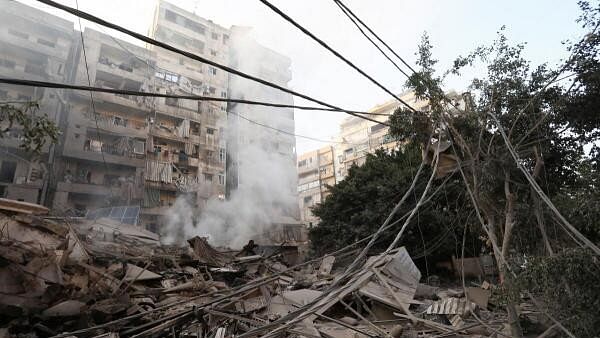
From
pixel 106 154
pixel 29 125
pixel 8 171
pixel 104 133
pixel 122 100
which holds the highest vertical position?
pixel 122 100

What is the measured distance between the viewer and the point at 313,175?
48.9 m

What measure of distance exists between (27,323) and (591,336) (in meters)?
7.98

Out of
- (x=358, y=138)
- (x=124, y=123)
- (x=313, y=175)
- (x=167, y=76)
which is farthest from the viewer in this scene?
(x=313, y=175)

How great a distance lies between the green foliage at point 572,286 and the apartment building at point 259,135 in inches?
1227

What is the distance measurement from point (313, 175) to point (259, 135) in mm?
12909

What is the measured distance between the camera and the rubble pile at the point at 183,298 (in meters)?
5.55

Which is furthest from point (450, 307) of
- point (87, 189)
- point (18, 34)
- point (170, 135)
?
point (18, 34)

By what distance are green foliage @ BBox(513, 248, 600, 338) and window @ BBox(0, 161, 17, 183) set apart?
27123 millimetres

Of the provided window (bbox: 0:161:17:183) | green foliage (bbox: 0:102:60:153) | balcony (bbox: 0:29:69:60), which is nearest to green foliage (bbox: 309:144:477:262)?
green foliage (bbox: 0:102:60:153)

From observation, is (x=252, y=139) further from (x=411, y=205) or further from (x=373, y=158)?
(x=411, y=205)

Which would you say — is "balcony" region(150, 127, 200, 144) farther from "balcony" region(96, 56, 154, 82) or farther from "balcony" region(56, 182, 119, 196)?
"balcony" region(56, 182, 119, 196)

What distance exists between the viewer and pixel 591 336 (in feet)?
12.4

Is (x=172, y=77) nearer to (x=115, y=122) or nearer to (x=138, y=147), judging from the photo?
(x=115, y=122)

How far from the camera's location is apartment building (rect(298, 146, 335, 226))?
151 ft
